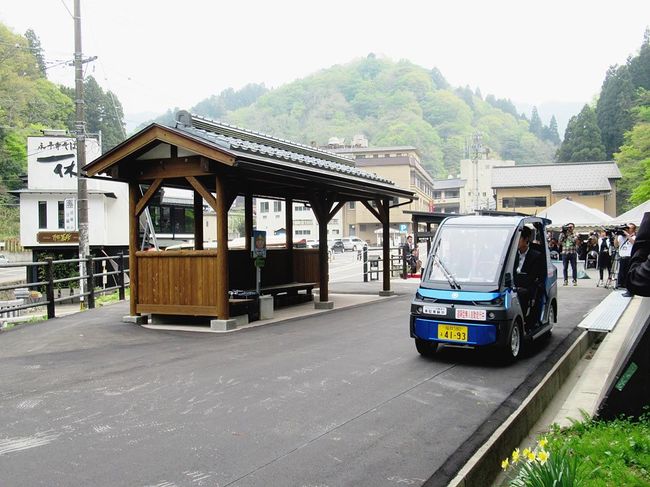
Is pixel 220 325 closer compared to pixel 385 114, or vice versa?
pixel 220 325

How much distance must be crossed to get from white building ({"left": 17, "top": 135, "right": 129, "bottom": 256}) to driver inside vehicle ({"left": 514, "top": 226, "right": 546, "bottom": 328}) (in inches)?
1331

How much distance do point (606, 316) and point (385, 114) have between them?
138 meters

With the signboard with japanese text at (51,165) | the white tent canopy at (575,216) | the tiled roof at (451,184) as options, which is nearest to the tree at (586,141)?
the tiled roof at (451,184)

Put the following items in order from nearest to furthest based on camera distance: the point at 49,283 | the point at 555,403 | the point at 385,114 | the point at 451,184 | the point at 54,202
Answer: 1. the point at 555,403
2. the point at 49,283
3. the point at 54,202
4. the point at 451,184
5. the point at 385,114

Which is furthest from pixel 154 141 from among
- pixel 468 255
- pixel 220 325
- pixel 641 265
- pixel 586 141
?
pixel 586 141

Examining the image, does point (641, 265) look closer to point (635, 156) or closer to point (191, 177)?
point (191, 177)

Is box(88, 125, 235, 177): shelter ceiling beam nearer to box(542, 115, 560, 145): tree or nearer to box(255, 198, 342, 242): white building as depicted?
box(255, 198, 342, 242): white building

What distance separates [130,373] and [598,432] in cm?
576

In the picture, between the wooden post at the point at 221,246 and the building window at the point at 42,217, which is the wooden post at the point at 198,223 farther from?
the building window at the point at 42,217

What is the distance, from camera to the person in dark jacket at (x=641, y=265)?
4105mm

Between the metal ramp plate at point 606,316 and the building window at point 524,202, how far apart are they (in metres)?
48.6

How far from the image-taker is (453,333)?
813 cm

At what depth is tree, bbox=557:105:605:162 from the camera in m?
70.3

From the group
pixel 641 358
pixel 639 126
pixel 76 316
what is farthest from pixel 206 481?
pixel 639 126
